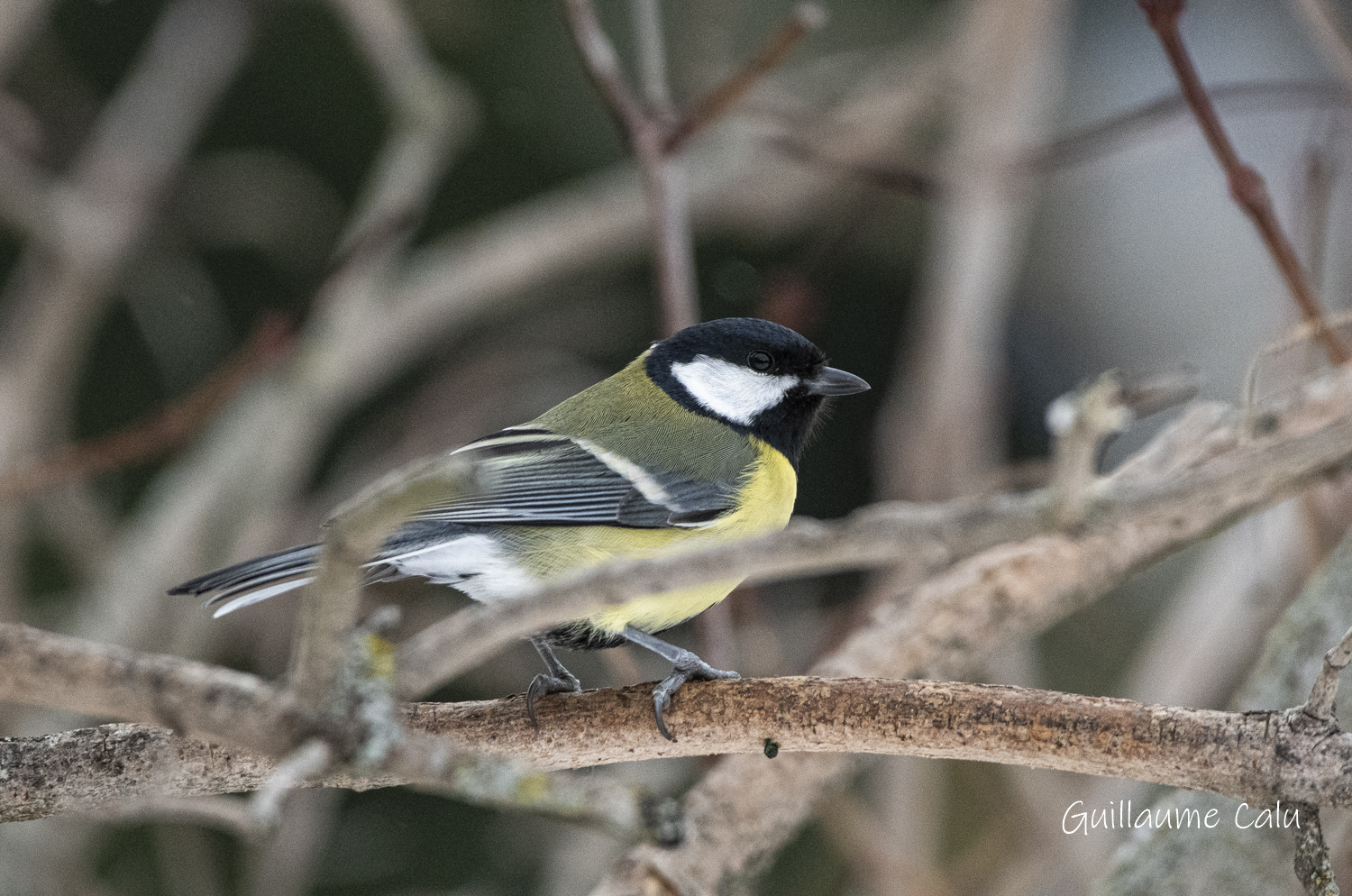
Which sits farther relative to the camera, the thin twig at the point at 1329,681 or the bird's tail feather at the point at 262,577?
the bird's tail feather at the point at 262,577

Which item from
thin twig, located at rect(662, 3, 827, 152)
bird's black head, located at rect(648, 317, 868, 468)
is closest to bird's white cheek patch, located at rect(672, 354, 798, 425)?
bird's black head, located at rect(648, 317, 868, 468)

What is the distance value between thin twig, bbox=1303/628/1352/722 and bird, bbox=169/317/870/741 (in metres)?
0.41

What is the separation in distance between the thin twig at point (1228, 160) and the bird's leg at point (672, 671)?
624 millimetres

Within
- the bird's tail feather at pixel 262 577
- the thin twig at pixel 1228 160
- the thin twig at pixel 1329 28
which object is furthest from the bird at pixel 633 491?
the thin twig at pixel 1329 28

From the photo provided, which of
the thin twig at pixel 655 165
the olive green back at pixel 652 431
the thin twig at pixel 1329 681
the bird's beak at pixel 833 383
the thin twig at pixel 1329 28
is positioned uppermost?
the thin twig at pixel 1329 28

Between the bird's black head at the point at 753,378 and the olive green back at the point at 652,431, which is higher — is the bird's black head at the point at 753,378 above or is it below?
above

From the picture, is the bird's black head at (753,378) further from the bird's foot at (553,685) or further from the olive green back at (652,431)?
the bird's foot at (553,685)

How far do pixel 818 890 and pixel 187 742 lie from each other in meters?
1.55

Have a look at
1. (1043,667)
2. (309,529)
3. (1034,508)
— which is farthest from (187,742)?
(1043,667)

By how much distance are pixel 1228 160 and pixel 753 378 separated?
0.50 meters

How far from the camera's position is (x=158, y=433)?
133cm

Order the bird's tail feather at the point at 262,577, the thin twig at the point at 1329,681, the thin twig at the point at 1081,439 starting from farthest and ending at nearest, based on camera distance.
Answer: the bird's tail feather at the point at 262,577 → the thin twig at the point at 1329,681 → the thin twig at the point at 1081,439

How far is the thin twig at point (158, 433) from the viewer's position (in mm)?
1243
